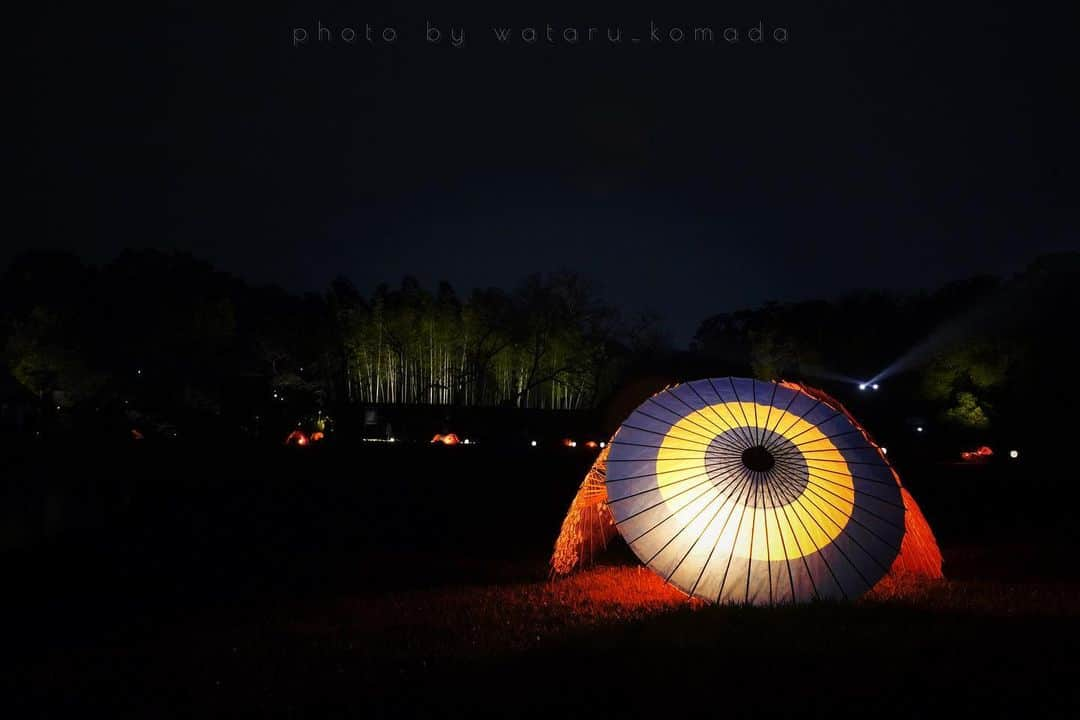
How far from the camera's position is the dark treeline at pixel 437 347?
36.3 m

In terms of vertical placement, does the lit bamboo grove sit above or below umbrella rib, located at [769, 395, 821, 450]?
above

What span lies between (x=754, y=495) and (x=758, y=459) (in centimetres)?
29

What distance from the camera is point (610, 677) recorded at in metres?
5.09

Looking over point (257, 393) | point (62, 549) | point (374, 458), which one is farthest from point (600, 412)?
point (62, 549)

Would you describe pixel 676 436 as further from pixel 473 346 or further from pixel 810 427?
pixel 473 346

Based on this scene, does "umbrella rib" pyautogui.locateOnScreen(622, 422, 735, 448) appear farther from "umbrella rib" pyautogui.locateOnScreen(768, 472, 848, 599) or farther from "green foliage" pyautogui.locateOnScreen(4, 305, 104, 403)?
"green foliage" pyautogui.locateOnScreen(4, 305, 104, 403)

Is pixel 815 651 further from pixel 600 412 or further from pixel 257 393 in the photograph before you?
pixel 600 412

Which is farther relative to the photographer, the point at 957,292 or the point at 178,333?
the point at 957,292

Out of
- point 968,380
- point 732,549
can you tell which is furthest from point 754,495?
point 968,380

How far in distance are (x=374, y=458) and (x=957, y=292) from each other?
3262 cm

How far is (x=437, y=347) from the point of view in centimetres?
5378

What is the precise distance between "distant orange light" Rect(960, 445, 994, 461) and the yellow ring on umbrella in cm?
2441

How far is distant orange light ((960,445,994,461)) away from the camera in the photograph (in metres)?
30.0

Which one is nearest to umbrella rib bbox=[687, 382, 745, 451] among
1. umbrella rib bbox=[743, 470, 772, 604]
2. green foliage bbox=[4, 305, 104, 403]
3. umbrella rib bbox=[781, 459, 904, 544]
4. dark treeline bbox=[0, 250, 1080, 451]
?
umbrella rib bbox=[743, 470, 772, 604]
